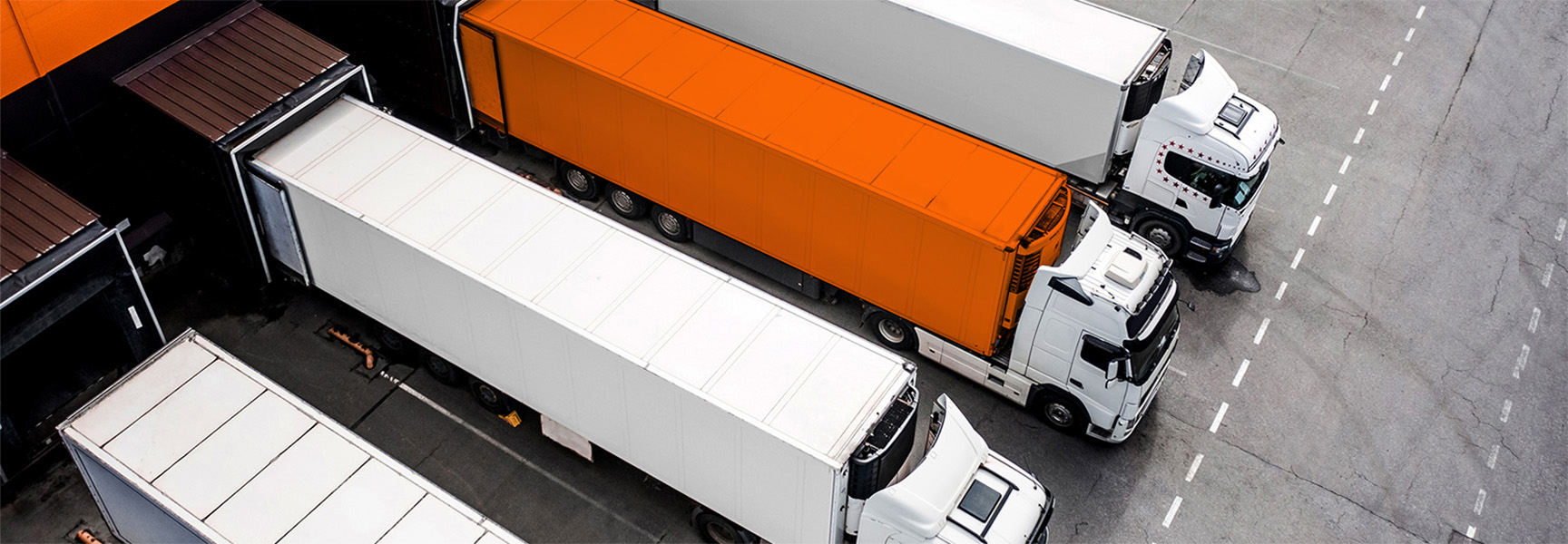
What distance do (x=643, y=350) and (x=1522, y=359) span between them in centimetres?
1655

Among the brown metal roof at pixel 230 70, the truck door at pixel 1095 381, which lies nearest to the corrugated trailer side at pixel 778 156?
the truck door at pixel 1095 381

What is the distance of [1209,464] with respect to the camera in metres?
20.5

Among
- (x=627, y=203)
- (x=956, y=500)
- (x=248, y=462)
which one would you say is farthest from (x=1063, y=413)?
(x=248, y=462)

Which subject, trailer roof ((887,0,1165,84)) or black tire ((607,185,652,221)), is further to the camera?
black tire ((607,185,652,221))

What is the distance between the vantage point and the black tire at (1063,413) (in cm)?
2006

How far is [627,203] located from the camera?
2383 cm

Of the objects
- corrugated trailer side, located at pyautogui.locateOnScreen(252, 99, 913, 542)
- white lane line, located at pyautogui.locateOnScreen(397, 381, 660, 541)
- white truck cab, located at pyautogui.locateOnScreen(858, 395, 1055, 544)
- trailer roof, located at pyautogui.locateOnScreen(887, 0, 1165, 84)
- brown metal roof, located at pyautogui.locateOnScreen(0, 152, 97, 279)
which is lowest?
white lane line, located at pyautogui.locateOnScreen(397, 381, 660, 541)

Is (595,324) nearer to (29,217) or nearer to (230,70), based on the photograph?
(230,70)

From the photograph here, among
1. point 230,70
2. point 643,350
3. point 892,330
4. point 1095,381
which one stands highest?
point 230,70

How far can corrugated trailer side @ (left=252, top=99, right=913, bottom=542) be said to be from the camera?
53.2 feet

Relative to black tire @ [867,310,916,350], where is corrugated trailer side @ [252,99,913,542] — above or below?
above

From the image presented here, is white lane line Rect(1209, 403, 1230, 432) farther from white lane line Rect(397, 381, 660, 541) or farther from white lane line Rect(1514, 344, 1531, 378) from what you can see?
white lane line Rect(397, 381, 660, 541)

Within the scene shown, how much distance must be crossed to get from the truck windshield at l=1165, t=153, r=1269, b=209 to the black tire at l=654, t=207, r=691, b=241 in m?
8.97

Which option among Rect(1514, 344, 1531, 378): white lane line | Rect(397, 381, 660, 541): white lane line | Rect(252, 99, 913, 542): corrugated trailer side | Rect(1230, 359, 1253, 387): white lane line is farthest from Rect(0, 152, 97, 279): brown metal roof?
Rect(1514, 344, 1531, 378): white lane line
